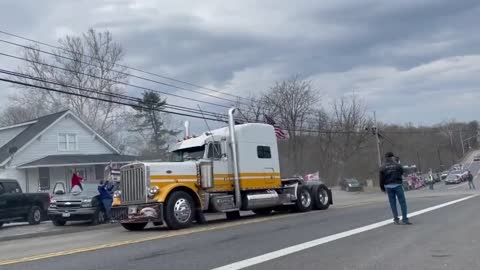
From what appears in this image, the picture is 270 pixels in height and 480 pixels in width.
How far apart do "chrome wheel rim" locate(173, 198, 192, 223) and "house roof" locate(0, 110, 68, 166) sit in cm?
2087

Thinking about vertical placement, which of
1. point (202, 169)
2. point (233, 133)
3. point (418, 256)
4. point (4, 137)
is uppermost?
point (4, 137)

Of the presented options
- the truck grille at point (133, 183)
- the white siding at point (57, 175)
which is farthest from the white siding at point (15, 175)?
the truck grille at point (133, 183)

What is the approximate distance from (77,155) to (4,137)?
6208 mm

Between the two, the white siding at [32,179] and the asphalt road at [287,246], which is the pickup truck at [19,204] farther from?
the white siding at [32,179]

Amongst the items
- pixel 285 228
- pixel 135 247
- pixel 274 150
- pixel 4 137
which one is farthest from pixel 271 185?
pixel 4 137

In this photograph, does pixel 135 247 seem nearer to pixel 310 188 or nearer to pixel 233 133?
pixel 233 133

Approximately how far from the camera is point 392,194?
1340 cm

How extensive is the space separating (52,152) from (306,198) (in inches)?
801

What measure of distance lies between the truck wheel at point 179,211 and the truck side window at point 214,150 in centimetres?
211

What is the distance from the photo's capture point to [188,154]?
59.6 feet

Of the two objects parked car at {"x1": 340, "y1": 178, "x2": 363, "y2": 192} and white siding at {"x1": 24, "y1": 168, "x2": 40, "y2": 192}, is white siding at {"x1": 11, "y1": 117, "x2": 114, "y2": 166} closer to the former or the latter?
white siding at {"x1": 24, "y1": 168, "x2": 40, "y2": 192}

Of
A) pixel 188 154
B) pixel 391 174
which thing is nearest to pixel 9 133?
pixel 188 154

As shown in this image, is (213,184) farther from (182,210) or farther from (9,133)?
(9,133)

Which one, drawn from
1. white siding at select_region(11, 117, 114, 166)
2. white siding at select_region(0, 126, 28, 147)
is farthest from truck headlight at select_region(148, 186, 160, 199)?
white siding at select_region(0, 126, 28, 147)
